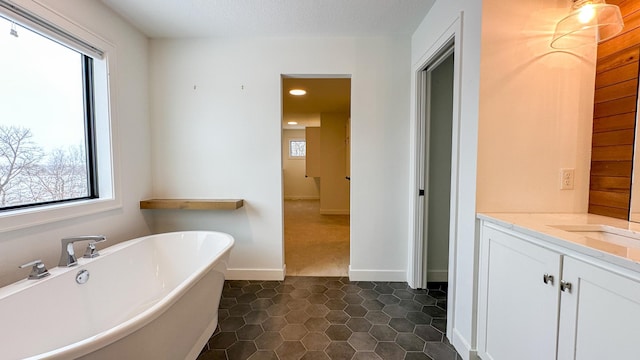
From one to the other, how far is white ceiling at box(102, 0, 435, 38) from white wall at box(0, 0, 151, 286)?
18cm

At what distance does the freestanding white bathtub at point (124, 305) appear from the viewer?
1.00m

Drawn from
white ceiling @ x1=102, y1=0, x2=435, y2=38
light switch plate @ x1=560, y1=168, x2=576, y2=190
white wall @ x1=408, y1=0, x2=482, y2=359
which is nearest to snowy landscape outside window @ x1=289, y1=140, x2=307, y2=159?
white ceiling @ x1=102, y1=0, x2=435, y2=38

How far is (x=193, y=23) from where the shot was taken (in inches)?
87.9

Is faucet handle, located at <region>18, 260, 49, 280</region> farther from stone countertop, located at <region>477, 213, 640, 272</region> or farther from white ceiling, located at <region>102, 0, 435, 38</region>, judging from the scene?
stone countertop, located at <region>477, 213, 640, 272</region>

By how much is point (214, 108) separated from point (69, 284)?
177cm

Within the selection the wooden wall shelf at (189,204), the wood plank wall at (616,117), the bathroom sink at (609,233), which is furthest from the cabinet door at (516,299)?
the wooden wall shelf at (189,204)

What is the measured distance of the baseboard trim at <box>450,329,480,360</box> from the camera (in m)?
1.47

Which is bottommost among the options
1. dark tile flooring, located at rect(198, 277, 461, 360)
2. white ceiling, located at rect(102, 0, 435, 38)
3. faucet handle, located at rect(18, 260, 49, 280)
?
dark tile flooring, located at rect(198, 277, 461, 360)

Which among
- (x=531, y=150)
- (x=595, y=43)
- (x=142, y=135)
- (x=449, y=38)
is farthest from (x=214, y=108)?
(x=595, y=43)

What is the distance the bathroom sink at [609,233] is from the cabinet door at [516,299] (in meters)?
0.22

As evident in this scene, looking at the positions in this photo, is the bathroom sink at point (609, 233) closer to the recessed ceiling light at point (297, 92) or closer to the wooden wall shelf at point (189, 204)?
the wooden wall shelf at point (189, 204)

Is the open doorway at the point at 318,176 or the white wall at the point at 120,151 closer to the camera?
the white wall at the point at 120,151

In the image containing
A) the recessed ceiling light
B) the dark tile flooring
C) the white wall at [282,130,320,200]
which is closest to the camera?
the dark tile flooring

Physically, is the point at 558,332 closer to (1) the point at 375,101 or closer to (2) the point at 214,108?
(1) the point at 375,101
